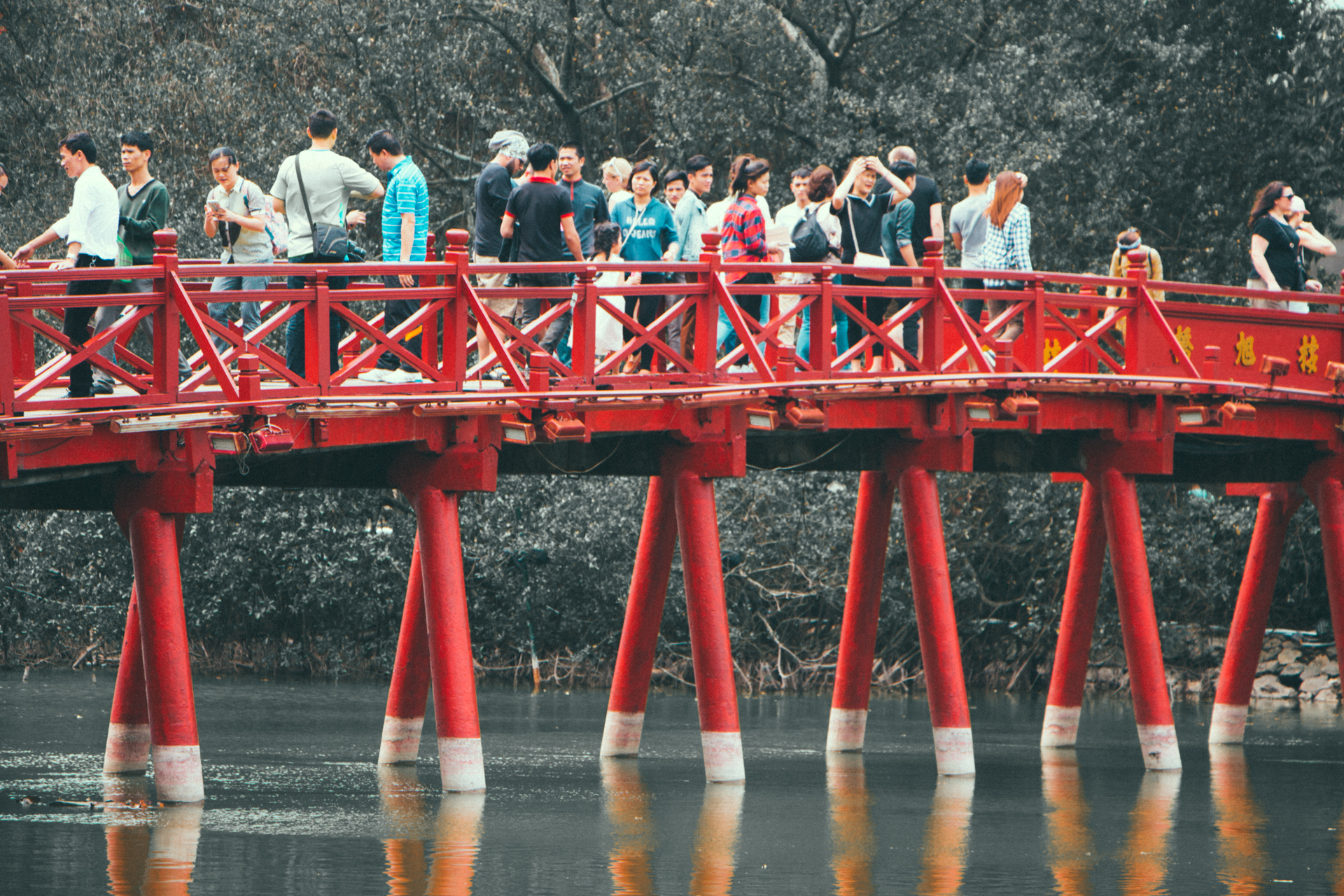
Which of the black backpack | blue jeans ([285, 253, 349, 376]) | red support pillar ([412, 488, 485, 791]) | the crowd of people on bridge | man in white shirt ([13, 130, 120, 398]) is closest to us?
man in white shirt ([13, 130, 120, 398])

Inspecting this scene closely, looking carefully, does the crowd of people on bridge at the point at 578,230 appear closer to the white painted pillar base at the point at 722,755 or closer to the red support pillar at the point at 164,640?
the red support pillar at the point at 164,640

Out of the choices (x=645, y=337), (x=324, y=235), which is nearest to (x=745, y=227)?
(x=645, y=337)

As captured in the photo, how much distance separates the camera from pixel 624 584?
107 feet

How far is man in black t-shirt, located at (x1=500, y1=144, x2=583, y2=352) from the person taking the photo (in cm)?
1686

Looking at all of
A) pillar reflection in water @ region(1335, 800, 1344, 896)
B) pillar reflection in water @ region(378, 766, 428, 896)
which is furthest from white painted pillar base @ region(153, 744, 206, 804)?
pillar reflection in water @ region(1335, 800, 1344, 896)

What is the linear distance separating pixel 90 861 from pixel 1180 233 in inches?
947

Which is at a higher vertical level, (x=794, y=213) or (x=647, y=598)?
(x=794, y=213)

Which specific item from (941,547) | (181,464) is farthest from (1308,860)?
(181,464)

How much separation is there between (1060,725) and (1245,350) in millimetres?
4728

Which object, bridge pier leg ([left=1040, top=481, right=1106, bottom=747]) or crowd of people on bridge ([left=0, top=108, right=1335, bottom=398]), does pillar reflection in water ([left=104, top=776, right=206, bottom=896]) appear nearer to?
crowd of people on bridge ([left=0, top=108, right=1335, bottom=398])

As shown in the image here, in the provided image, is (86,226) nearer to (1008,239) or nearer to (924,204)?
(924,204)

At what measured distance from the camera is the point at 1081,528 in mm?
22625

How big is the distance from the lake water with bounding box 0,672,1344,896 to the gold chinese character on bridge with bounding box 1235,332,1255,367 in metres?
3.97

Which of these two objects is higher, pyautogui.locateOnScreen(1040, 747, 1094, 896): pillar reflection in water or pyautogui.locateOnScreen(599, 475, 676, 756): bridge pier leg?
pyautogui.locateOnScreen(599, 475, 676, 756): bridge pier leg
